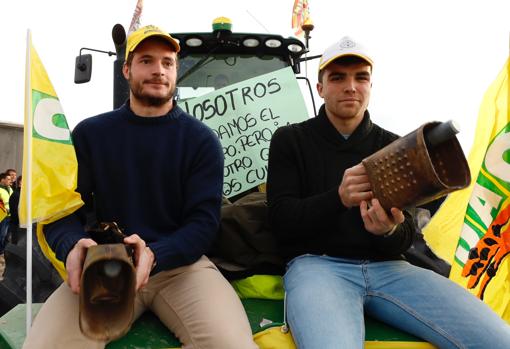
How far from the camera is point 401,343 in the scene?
6.50ft

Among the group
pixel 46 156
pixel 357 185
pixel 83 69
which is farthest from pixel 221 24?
pixel 357 185

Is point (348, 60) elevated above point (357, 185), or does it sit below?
above

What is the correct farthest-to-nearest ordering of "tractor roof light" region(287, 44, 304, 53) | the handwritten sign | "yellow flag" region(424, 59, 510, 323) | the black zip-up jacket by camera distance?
"tractor roof light" region(287, 44, 304, 53) < the handwritten sign < "yellow flag" region(424, 59, 510, 323) < the black zip-up jacket

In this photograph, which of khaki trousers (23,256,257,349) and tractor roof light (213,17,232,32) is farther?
tractor roof light (213,17,232,32)

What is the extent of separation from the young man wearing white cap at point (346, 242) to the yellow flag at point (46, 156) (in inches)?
36.9

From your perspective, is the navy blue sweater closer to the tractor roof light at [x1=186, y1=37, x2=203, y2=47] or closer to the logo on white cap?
the logo on white cap

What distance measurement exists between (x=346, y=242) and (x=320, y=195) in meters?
0.26

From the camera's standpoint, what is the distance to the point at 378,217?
1.86 metres

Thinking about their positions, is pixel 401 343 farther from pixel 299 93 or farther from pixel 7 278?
pixel 7 278

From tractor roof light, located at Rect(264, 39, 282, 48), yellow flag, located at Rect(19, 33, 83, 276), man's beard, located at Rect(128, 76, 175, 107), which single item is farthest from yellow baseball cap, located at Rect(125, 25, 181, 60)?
tractor roof light, located at Rect(264, 39, 282, 48)

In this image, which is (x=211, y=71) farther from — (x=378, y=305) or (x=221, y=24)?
(x=378, y=305)

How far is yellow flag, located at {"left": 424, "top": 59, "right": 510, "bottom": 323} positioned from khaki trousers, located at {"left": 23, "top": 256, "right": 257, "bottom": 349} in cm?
121

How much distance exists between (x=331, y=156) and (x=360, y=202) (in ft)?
1.79

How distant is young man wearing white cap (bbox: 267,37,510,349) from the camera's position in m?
1.88
